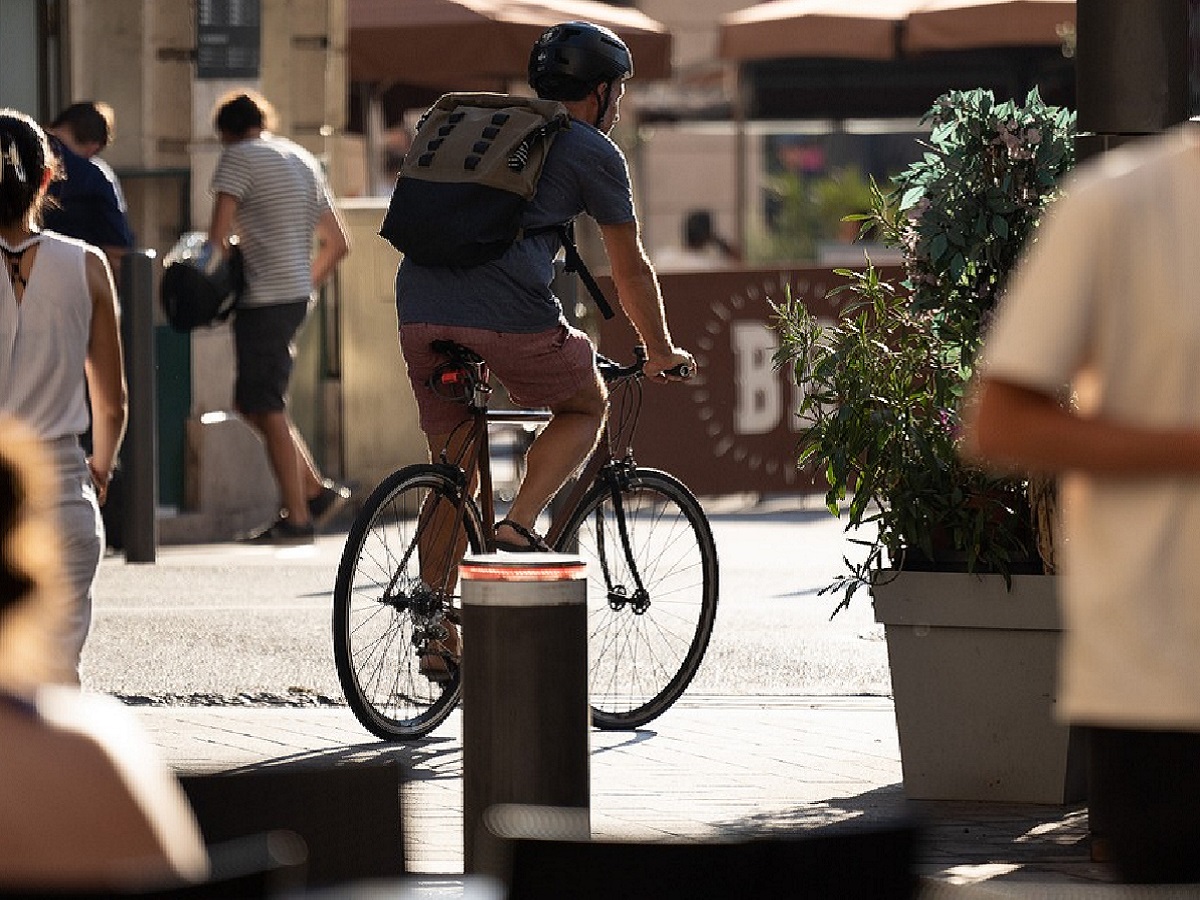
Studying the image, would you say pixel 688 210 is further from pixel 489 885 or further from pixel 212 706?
pixel 489 885

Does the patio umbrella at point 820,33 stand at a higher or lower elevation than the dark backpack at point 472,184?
higher

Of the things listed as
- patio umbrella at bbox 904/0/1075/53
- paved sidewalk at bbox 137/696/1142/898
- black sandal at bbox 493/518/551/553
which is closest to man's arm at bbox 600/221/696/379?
black sandal at bbox 493/518/551/553

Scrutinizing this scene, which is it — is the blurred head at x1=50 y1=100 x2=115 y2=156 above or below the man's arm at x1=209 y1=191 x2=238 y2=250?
above

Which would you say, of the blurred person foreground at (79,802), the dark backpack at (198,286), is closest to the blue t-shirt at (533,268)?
the blurred person foreground at (79,802)

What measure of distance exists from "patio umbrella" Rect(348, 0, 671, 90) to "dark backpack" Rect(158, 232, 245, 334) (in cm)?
591

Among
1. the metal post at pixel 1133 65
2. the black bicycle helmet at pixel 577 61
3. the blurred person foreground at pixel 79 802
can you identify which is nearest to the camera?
the blurred person foreground at pixel 79 802

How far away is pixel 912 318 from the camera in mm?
6590

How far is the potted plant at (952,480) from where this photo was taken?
6.34 meters

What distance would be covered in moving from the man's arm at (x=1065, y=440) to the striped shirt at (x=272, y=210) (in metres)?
9.18

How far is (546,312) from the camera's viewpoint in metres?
7.28

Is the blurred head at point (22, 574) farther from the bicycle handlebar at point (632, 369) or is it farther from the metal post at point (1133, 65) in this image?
the bicycle handlebar at point (632, 369)

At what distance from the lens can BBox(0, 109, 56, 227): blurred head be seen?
239 inches

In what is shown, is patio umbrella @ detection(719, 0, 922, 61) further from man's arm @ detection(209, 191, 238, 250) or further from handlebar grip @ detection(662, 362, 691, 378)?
handlebar grip @ detection(662, 362, 691, 378)

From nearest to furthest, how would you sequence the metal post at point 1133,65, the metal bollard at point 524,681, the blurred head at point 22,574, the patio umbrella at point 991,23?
the blurred head at point 22,574 → the metal bollard at point 524,681 → the metal post at point 1133,65 → the patio umbrella at point 991,23
